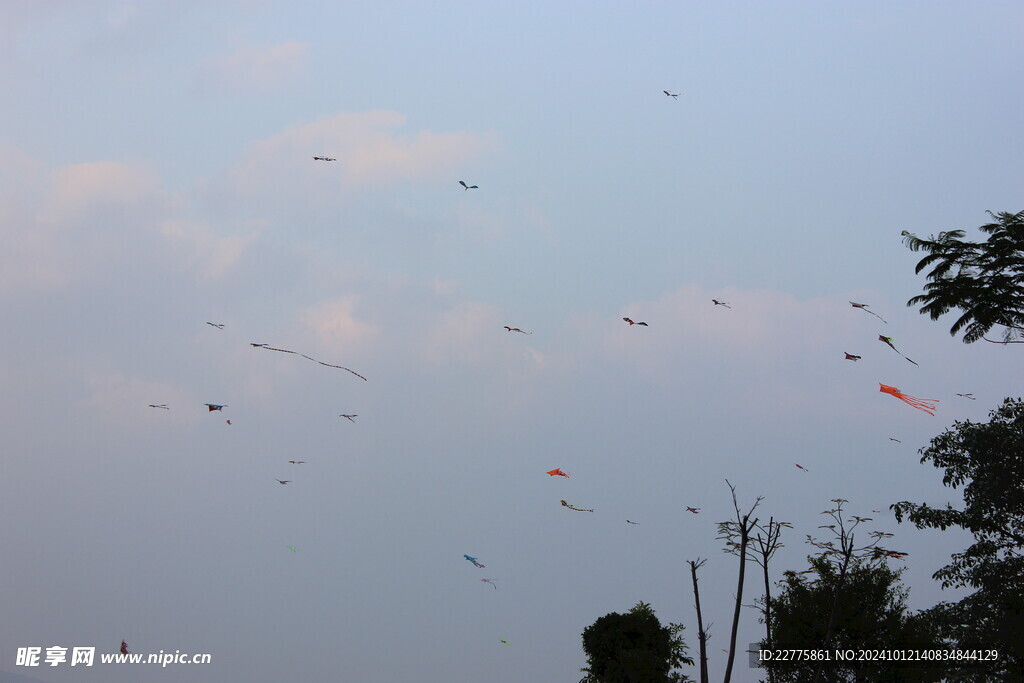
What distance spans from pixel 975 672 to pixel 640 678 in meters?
14.7

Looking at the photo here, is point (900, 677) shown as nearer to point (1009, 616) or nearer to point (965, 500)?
point (1009, 616)

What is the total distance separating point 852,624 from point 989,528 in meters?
7.13

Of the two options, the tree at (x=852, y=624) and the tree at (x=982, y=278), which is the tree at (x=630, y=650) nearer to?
the tree at (x=852, y=624)

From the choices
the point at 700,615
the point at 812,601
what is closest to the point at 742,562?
the point at 700,615

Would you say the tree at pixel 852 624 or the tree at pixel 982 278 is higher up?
the tree at pixel 982 278

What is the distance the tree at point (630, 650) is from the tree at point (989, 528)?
43.3 ft

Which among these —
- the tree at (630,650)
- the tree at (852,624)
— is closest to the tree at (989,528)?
the tree at (852,624)

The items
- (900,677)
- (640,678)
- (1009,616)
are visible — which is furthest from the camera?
(640,678)

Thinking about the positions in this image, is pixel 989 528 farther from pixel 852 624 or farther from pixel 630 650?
pixel 630 650

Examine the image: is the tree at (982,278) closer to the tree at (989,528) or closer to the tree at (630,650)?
the tree at (989,528)

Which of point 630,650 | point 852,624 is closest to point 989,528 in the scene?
point 852,624

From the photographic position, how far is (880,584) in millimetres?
38562

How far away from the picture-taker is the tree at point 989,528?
110ft

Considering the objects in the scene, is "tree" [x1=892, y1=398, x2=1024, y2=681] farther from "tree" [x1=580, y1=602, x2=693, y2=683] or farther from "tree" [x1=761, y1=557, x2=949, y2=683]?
"tree" [x1=580, y1=602, x2=693, y2=683]
